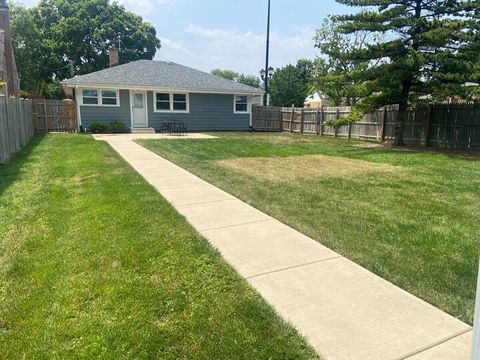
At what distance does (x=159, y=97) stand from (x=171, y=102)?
29.5 inches

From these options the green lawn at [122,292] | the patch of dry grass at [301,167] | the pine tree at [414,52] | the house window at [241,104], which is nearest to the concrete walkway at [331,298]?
the green lawn at [122,292]

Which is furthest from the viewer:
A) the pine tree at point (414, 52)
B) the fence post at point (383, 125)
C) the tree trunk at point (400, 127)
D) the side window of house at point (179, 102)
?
the side window of house at point (179, 102)

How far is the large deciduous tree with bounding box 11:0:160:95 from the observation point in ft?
130

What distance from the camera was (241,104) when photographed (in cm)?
2447

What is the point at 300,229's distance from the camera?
183 inches

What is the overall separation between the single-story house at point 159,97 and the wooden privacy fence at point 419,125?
4422 mm

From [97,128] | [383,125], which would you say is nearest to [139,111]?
[97,128]

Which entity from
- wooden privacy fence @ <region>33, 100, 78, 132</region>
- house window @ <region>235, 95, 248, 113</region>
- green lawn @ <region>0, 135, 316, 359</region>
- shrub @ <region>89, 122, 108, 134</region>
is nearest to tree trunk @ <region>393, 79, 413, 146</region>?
house window @ <region>235, 95, 248, 113</region>

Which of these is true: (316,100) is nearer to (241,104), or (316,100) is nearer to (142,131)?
(241,104)

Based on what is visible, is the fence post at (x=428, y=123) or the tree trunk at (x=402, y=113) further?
the fence post at (x=428, y=123)

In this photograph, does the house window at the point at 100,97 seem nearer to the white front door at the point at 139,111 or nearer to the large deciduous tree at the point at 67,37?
the white front door at the point at 139,111

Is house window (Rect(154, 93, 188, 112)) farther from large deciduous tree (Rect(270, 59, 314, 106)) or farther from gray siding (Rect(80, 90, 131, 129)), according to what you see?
large deciduous tree (Rect(270, 59, 314, 106))

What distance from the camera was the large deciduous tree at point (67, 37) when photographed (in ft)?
130

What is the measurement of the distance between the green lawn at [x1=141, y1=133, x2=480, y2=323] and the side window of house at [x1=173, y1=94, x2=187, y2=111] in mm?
11484
